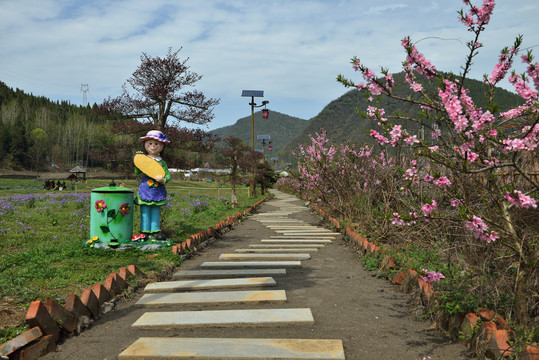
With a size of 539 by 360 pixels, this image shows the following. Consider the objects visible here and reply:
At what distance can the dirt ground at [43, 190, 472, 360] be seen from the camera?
2965mm

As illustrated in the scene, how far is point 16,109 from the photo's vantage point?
79312mm

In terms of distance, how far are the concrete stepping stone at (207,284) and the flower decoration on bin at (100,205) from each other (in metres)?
2.18

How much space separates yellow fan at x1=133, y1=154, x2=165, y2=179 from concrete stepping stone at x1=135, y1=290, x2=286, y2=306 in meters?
3.00

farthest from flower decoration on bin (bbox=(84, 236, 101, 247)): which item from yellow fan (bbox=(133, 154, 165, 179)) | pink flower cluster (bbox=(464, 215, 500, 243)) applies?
pink flower cluster (bbox=(464, 215, 500, 243))

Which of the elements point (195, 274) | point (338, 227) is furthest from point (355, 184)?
point (195, 274)

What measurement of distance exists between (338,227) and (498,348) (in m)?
7.59

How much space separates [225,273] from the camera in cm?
535

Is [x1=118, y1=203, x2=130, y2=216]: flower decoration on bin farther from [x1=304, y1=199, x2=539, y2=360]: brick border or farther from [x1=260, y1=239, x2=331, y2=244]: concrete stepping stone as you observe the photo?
[x1=304, y1=199, x2=539, y2=360]: brick border

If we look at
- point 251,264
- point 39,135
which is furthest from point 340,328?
point 39,135

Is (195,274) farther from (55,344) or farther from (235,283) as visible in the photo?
(55,344)

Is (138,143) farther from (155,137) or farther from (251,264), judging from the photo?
(251,264)

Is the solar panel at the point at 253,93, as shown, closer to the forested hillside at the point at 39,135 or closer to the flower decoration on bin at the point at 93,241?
the flower decoration on bin at the point at 93,241

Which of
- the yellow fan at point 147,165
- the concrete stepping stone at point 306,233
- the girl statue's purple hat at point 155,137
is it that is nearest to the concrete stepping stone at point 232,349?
the yellow fan at point 147,165

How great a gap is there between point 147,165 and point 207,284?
3036 millimetres
